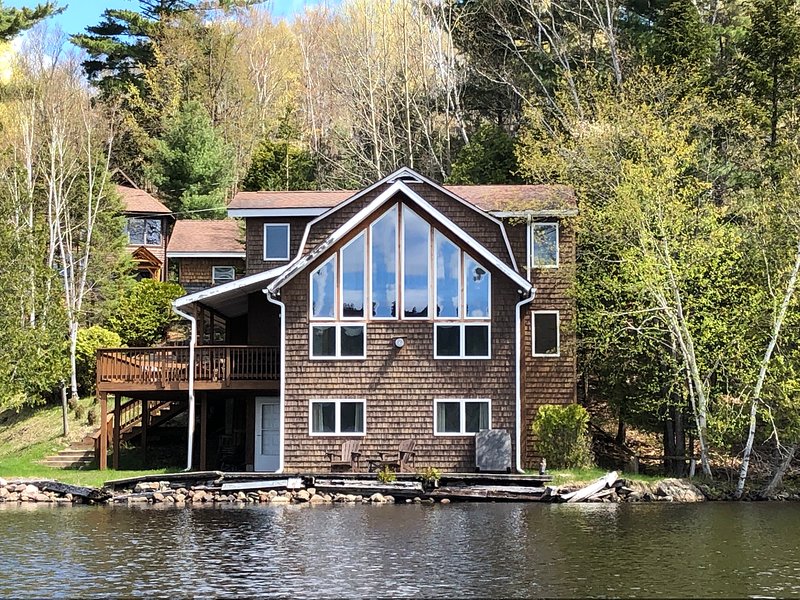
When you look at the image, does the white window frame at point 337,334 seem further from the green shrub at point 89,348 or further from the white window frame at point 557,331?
the green shrub at point 89,348

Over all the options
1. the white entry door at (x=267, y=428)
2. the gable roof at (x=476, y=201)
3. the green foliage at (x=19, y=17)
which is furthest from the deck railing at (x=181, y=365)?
the green foliage at (x=19, y=17)

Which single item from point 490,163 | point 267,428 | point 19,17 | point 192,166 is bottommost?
point 267,428

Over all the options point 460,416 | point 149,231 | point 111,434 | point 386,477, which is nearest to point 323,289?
point 460,416

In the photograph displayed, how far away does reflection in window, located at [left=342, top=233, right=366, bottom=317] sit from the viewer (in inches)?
1276

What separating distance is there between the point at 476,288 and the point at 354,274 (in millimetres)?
3721

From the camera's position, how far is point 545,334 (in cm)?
3494

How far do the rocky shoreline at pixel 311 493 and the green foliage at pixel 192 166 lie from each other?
27958 mm

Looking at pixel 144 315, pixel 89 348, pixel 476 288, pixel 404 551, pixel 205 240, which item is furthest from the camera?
pixel 205 240

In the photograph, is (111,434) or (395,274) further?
(111,434)

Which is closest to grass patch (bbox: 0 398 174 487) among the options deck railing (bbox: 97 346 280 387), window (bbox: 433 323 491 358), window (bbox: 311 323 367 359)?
deck railing (bbox: 97 346 280 387)

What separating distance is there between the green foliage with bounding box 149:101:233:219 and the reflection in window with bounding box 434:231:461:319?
2624 cm

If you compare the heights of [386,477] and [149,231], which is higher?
[149,231]

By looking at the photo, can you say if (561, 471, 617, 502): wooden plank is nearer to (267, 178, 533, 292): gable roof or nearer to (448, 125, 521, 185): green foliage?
(267, 178, 533, 292): gable roof

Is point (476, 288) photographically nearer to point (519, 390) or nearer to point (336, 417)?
point (519, 390)
